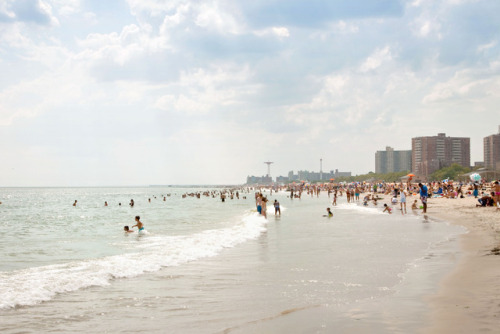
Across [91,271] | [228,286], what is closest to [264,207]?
[91,271]

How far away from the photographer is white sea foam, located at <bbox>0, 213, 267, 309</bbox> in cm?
825

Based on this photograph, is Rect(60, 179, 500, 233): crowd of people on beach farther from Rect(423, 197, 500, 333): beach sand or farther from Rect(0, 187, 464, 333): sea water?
Rect(423, 197, 500, 333): beach sand

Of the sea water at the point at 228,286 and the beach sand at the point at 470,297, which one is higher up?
the beach sand at the point at 470,297

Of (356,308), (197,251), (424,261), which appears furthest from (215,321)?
(197,251)

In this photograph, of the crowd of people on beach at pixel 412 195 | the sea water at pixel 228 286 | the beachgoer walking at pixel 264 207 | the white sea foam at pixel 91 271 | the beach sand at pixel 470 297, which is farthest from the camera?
the beachgoer walking at pixel 264 207

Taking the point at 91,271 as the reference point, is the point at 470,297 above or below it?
above

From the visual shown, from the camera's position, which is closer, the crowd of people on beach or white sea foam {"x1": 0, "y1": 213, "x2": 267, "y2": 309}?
white sea foam {"x1": 0, "y1": 213, "x2": 267, "y2": 309}

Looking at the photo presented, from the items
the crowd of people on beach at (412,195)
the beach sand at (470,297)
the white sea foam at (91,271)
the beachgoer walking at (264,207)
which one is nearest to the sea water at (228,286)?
the white sea foam at (91,271)

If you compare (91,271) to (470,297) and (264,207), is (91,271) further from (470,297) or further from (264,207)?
(264,207)

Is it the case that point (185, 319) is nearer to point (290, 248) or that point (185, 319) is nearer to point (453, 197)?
point (290, 248)

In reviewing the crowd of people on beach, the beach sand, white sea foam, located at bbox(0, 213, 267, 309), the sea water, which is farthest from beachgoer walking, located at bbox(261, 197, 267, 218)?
the beach sand

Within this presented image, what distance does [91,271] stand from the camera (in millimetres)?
10578

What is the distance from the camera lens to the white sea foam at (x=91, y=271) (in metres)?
8.25

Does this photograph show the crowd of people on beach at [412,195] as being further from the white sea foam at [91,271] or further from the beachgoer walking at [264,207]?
the white sea foam at [91,271]
